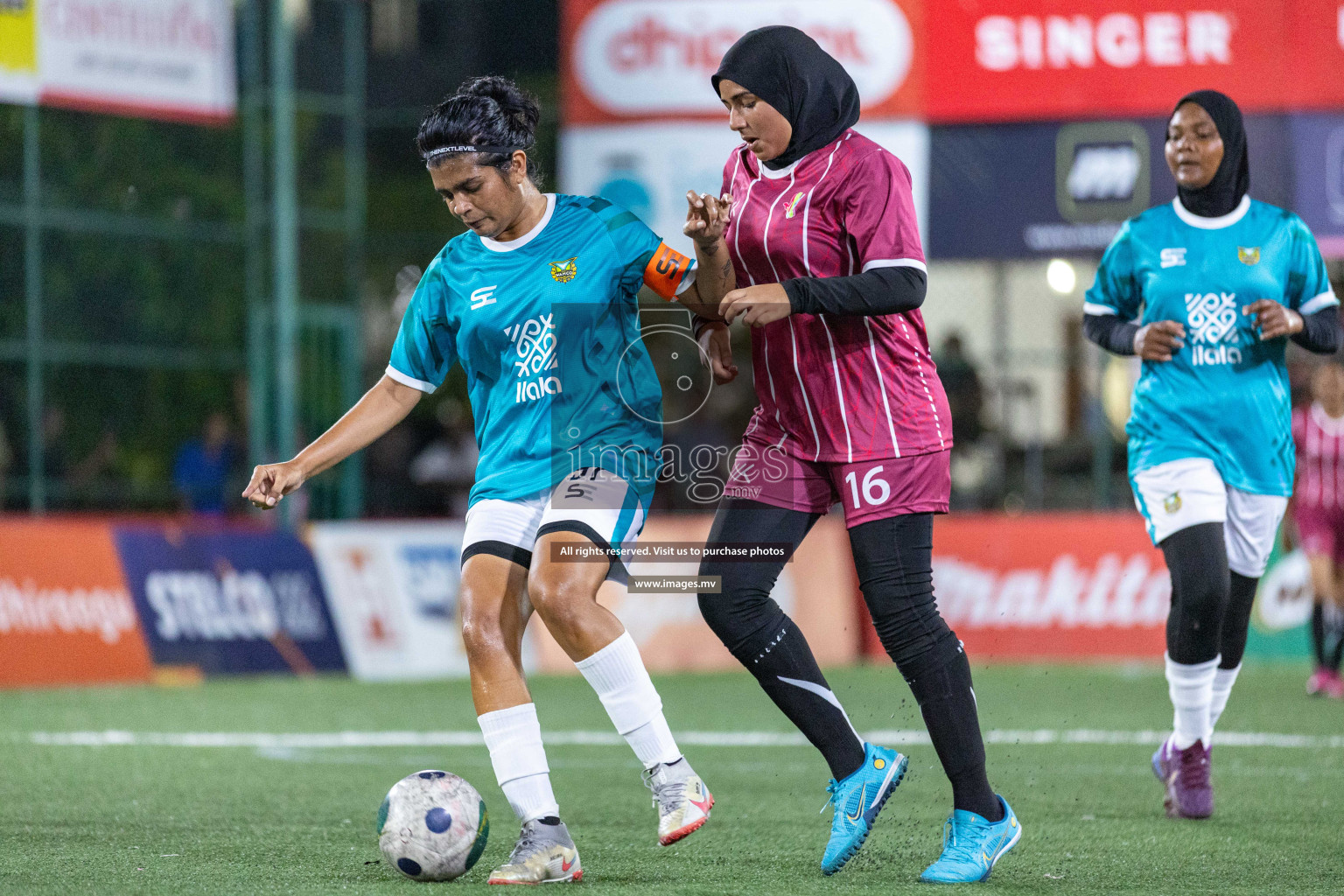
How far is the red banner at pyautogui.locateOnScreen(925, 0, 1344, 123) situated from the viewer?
1534 cm

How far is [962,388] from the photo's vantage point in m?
16.1

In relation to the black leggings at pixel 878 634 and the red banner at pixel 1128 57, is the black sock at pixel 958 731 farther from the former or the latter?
the red banner at pixel 1128 57

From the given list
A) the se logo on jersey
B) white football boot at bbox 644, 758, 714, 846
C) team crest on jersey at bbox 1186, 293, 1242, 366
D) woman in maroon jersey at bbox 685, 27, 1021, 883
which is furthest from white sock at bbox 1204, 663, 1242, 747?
the se logo on jersey

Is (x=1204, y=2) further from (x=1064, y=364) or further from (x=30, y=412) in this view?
(x=30, y=412)

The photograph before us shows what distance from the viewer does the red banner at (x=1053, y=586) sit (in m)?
14.3

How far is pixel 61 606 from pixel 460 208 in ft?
26.6

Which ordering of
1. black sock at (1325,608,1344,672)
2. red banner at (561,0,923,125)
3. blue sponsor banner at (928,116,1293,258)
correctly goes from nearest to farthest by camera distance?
black sock at (1325,608,1344,672) → blue sponsor banner at (928,116,1293,258) → red banner at (561,0,923,125)

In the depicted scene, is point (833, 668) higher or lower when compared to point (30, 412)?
lower

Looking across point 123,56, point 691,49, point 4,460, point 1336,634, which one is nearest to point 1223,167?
point 1336,634

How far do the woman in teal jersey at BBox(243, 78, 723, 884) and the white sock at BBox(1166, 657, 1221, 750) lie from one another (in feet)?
6.99

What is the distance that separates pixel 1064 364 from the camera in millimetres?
18594

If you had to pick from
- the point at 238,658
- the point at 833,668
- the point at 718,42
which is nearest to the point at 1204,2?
the point at 718,42

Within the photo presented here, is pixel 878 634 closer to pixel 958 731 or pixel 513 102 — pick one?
pixel 958 731

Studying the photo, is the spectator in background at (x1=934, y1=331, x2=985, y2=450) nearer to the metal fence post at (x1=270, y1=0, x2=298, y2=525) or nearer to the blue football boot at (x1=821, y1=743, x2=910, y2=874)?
the metal fence post at (x1=270, y1=0, x2=298, y2=525)
